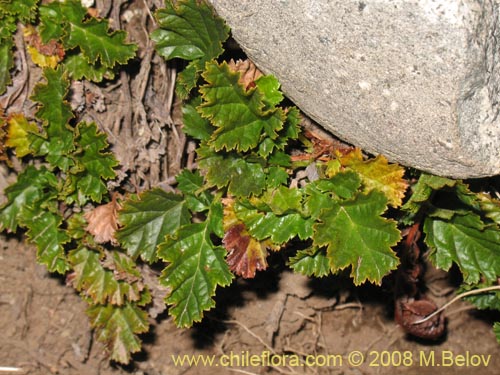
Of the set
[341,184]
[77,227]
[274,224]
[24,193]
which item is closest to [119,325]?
[77,227]

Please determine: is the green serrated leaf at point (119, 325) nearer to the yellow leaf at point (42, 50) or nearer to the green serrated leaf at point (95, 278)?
the green serrated leaf at point (95, 278)

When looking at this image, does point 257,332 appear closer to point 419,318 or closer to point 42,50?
point 419,318

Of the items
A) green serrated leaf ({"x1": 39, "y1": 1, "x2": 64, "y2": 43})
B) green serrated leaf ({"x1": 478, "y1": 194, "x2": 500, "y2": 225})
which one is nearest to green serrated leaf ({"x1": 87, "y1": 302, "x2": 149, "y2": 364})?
green serrated leaf ({"x1": 39, "y1": 1, "x2": 64, "y2": 43})

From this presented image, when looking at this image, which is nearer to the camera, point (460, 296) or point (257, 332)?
point (460, 296)

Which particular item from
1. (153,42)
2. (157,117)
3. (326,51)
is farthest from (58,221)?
(326,51)

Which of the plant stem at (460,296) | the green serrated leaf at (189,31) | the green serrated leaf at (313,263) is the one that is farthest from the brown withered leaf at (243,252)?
the plant stem at (460,296)

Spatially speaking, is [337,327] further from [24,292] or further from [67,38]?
[67,38]
